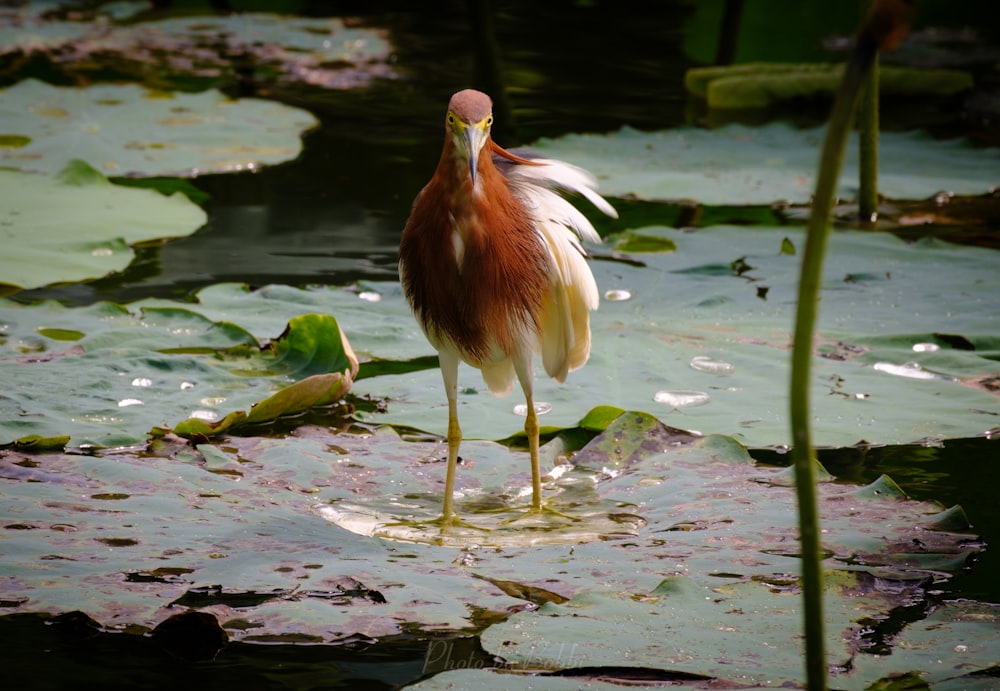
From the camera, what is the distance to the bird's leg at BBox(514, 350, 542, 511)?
3244mm

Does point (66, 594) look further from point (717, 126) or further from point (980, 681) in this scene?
point (717, 126)

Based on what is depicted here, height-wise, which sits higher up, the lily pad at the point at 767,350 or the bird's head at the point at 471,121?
the bird's head at the point at 471,121

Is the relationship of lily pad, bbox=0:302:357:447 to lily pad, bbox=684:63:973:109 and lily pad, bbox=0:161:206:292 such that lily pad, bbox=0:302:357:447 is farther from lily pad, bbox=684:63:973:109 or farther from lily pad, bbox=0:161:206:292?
lily pad, bbox=684:63:973:109

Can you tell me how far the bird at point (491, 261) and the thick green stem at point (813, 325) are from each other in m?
1.56

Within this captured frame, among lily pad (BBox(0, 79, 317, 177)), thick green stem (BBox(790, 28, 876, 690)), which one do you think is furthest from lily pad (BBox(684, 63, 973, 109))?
thick green stem (BBox(790, 28, 876, 690))

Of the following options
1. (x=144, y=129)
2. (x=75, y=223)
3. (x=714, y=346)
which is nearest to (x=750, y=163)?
(x=714, y=346)

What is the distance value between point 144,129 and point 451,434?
4.57 meters

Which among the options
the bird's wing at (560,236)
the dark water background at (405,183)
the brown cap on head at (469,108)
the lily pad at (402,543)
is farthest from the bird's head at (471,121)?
the dark water background at (405,183)

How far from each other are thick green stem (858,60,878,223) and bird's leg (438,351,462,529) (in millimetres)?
3072

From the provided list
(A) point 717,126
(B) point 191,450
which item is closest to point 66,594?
(B) point 191,450

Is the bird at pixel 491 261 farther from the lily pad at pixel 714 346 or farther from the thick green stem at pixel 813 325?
the thick green stem at pixel 813 325

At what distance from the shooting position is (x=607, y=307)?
4648 mm

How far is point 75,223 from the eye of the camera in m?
5.30

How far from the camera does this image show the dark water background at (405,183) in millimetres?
2451
